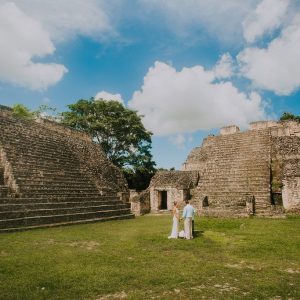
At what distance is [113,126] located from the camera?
31.2m

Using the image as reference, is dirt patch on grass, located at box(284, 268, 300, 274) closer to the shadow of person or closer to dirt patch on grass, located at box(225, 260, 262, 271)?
dirt patch on grass, located at box(225, 260, 262, 271)

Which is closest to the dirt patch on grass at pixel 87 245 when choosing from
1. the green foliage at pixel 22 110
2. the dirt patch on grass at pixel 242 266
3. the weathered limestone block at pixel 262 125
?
the dirt patch on grass at pixel 242 266

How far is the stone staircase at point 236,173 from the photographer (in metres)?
16.5

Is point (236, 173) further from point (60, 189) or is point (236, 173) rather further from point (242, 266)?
point (242, 266)

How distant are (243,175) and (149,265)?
501 inches

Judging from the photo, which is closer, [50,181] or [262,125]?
[50,181]

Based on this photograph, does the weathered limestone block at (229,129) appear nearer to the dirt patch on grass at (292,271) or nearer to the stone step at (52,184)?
the stone step at (52,184)

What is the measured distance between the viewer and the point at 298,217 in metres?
14.4

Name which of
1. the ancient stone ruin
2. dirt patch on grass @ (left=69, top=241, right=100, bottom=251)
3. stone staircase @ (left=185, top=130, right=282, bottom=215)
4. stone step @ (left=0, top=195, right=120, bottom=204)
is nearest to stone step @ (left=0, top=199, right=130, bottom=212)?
the ancient stone ruin

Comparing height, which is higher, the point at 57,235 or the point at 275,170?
the point at 275,170

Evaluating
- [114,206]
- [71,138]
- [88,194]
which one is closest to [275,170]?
[114,206]

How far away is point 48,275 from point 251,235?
637cm

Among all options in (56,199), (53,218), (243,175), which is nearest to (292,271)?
(53,218)

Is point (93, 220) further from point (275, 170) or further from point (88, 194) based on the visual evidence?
point (275, 170)
